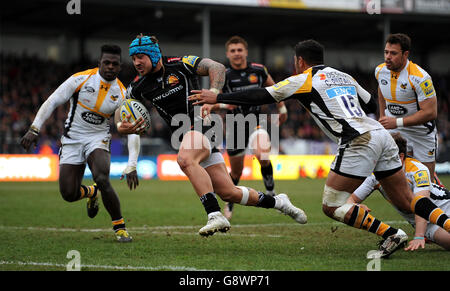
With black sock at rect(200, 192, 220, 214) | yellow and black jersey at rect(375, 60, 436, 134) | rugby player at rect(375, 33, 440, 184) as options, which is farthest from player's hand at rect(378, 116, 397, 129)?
black sock at rect(200, 192, 220, 214)

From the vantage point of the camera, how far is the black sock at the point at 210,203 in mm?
6867

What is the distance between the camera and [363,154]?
6219 mm

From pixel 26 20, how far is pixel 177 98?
1208 inches

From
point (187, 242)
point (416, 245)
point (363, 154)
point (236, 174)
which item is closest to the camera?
point (363, 154)

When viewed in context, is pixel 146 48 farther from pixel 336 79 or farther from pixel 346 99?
pixel 346 99

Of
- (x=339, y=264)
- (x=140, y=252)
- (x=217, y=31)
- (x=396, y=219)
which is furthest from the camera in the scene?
(x=217, y=31)

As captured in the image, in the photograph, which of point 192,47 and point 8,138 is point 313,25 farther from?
point 8,138

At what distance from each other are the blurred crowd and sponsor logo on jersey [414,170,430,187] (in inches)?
722

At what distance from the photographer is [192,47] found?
41438 mm

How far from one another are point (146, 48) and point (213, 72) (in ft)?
2.73

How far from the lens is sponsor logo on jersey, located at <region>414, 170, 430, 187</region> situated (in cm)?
700

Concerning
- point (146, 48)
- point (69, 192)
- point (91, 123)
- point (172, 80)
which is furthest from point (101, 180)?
point (146, 48)

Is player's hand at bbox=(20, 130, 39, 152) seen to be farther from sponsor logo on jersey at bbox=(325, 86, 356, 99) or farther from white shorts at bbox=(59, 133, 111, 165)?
sponsor logo on jersey at bbox=(325, 86, 356, 99)
